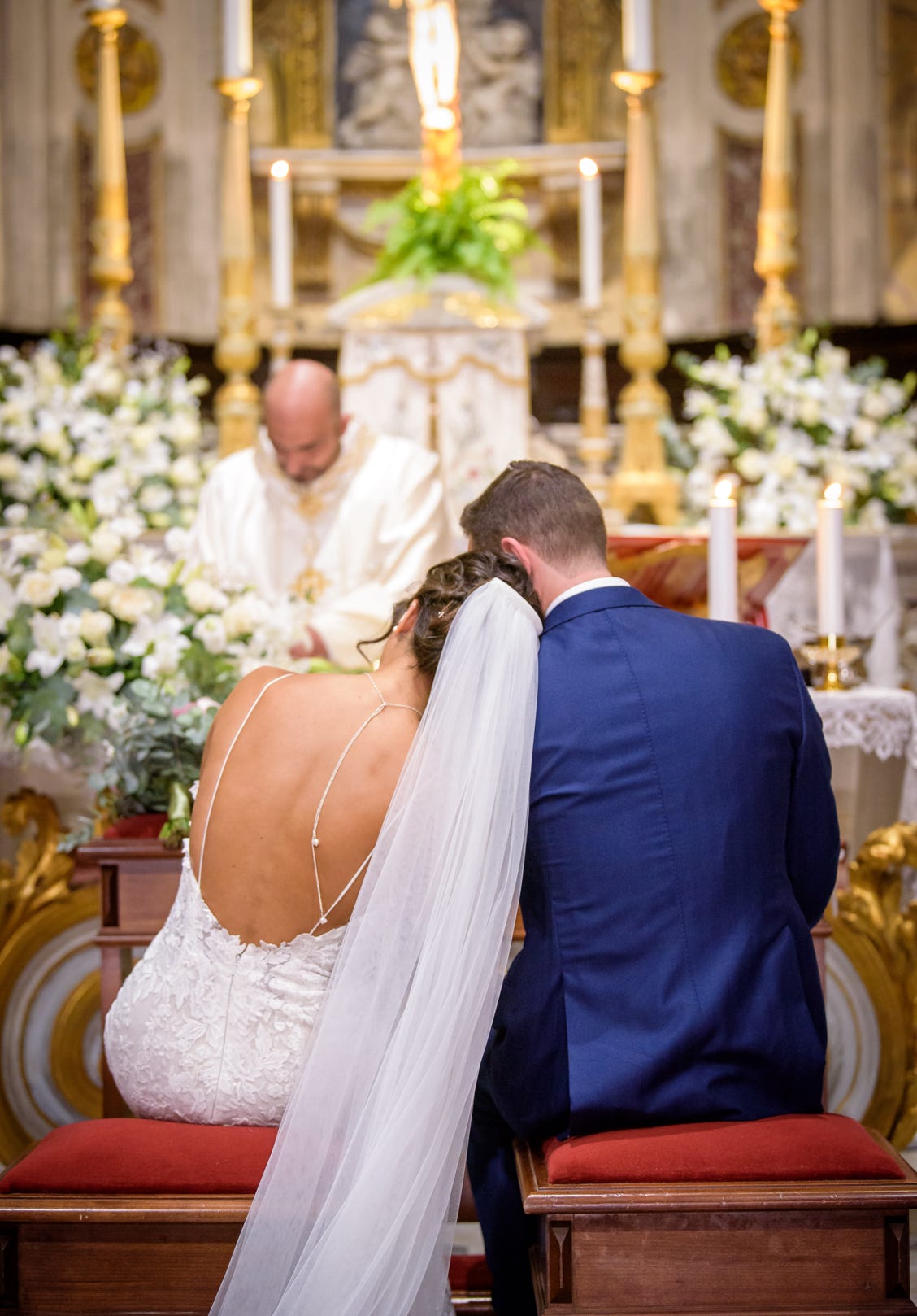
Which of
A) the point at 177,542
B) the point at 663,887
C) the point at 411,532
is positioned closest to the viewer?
the point at 663,887

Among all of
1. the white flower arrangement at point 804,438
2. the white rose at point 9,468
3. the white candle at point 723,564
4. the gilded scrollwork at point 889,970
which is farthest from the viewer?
the white flower arrangement at point 804,438

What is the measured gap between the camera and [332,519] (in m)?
5.66

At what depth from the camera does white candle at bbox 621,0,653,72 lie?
600 cm

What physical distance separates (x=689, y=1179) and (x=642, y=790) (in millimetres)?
613

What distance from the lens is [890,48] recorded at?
7.52 meters

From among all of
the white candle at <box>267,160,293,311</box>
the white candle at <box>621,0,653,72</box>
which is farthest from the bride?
the white candle at <box>621,0,653,72</box>

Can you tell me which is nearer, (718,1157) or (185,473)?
(718,1157)

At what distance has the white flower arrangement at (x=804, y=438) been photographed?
19.1 feet

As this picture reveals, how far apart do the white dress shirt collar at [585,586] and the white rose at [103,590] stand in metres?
1.45

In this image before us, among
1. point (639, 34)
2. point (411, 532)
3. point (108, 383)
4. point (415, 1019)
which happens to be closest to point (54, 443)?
point (108, 383)

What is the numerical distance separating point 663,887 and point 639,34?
4.57 metres

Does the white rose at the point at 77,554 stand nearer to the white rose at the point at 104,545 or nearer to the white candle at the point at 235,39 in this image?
the white rose at the point at 104,545

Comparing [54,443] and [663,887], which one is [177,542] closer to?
[54,443]

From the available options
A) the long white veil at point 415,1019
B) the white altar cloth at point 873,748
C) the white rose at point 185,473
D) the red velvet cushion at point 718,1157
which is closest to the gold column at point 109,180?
the white rose at point 185,473
